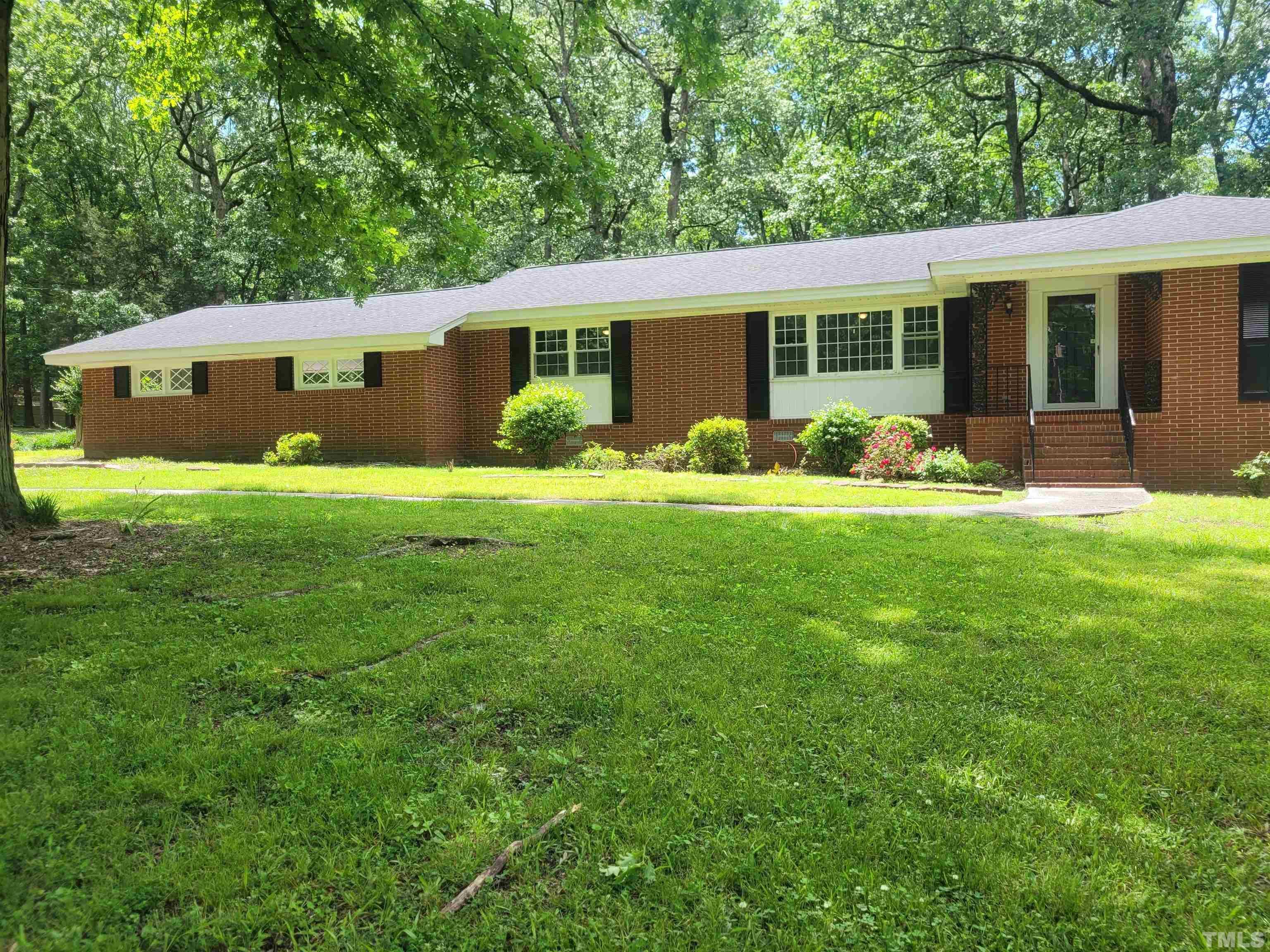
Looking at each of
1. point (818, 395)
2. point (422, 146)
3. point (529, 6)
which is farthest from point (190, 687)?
point (529, 6)

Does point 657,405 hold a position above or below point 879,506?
above

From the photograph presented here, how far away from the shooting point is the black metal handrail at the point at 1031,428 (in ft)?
37.2

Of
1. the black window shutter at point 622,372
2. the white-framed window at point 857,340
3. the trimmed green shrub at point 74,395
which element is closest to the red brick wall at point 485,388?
the black window shutter at point 622,372

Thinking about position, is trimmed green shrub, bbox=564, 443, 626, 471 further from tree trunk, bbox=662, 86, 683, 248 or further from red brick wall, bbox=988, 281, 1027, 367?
tree trunk, bbox=662, 86, 683, 248

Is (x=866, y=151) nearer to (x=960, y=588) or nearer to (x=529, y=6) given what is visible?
(x=529, y=6)

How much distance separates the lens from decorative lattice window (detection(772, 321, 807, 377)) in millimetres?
15070

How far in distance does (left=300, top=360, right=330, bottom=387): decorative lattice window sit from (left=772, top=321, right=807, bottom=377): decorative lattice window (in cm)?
980

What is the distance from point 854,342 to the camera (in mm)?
14797

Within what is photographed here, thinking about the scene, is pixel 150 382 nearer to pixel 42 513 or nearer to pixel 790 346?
pixel 42 513

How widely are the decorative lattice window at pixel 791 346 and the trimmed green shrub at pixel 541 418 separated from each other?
12.8 ft

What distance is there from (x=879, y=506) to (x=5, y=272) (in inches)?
337

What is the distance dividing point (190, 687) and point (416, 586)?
5.77 feet

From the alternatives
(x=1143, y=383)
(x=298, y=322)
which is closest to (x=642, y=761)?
(x=1143, y=383)

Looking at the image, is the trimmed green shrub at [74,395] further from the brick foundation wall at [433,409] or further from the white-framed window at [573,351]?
the white-framed window at [573,351]
